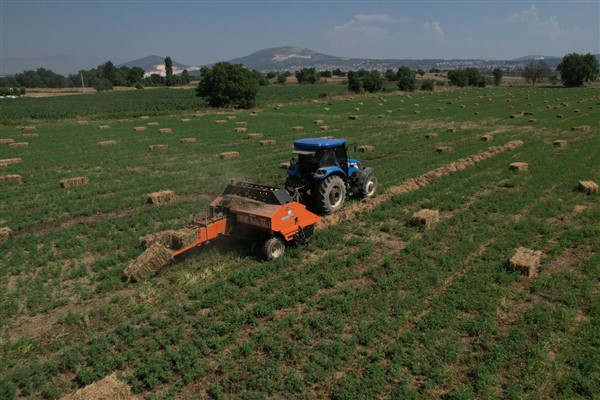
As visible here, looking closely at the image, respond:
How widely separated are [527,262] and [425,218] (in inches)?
116

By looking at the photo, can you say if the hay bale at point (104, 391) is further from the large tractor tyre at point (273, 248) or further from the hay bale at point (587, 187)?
the hay bale at point (587, 187)

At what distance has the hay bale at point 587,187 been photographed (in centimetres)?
1285

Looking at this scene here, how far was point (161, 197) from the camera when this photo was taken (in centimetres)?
1328

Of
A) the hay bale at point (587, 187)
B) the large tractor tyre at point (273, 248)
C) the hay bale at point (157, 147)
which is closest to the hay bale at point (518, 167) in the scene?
the hay bale at point (587, 187)

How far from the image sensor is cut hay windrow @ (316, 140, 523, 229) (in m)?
11.2

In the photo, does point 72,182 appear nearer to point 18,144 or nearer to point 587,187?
point 18,144

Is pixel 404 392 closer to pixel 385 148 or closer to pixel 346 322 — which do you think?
pixel 346 322

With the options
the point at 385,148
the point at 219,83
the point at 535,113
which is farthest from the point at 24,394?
the point at 219,83

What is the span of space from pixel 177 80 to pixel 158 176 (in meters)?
119

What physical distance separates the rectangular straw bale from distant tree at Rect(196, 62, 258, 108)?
112 ft

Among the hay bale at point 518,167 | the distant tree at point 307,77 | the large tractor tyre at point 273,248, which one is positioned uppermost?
the distant tree at point 307,77

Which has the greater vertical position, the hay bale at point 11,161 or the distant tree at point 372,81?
the distant tree at point 372,81

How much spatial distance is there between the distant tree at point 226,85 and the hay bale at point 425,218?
125 feet

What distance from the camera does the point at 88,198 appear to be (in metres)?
13.9
